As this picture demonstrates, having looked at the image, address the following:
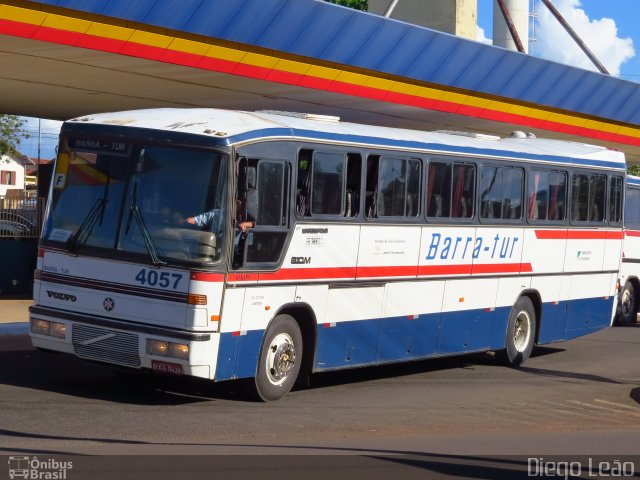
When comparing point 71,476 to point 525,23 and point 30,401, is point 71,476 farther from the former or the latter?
point 525,23

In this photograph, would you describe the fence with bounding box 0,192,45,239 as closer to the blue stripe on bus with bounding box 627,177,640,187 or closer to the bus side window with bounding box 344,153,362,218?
the bus side window with bounding box 344,153,362,218

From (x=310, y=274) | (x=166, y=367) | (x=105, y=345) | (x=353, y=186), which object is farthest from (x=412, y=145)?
(x=105, y=345)

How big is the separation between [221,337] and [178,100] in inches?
574

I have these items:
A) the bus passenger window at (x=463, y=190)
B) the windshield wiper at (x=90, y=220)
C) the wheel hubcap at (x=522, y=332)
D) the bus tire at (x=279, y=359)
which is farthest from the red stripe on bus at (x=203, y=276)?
the wheel hubcap at (x=522, y=332)

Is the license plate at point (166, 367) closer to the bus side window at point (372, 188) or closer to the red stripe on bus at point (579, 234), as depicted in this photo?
the bus side window at point (372, 188)

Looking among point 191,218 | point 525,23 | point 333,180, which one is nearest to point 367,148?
point 333,180

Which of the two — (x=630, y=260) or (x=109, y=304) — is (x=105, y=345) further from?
(x=630, y=260)

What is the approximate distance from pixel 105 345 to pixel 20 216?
1371 centimetres

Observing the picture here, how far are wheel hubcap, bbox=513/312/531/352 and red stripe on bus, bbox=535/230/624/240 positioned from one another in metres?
1.24

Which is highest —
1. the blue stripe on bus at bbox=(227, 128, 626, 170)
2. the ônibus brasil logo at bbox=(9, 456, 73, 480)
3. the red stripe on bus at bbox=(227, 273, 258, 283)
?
the blue stripe on bus at bbox=(227, 128, 626, 170)

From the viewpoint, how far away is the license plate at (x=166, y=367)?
452 inches

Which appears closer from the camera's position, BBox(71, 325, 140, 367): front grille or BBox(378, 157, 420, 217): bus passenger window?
BBox(71, 325, 140, 367): front grille

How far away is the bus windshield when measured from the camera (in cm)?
1171

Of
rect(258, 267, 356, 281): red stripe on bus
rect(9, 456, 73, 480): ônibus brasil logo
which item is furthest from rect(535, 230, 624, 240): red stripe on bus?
rect(9, 456, 73, 480): ônibus brasil logo
